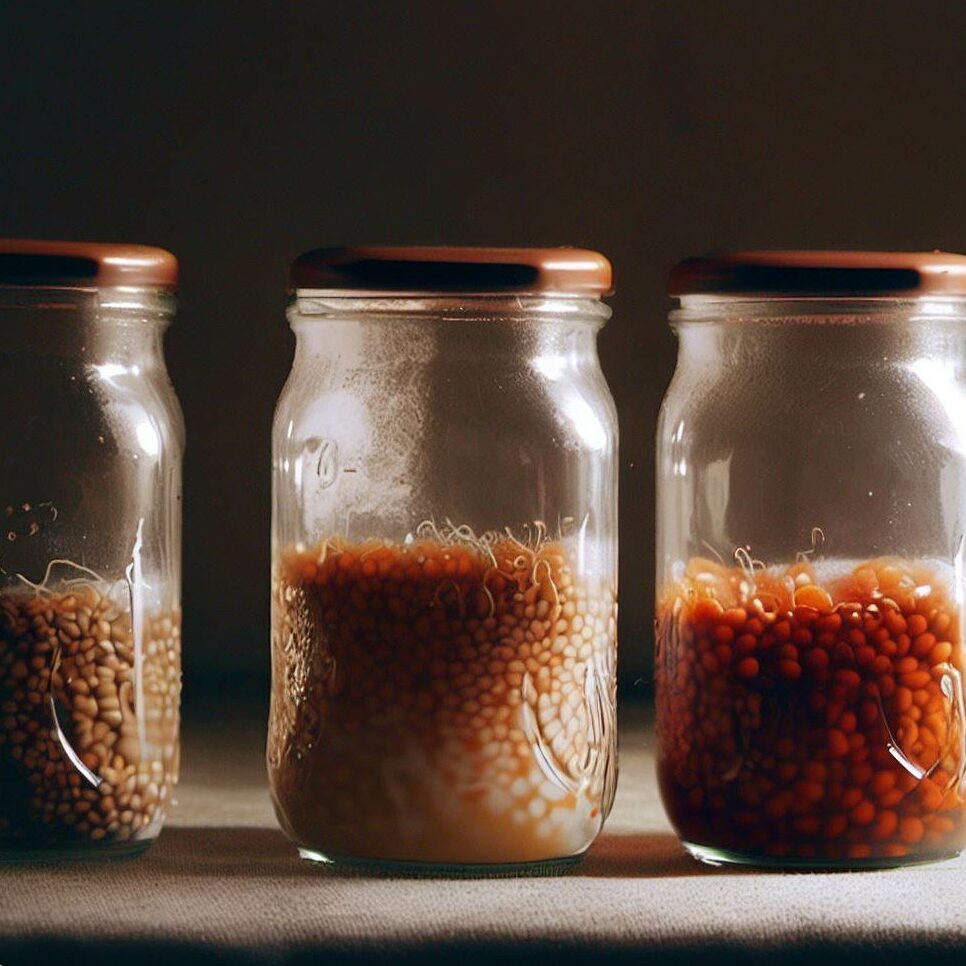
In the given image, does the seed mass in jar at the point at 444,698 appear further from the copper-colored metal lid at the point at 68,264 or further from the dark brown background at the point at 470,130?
the dark brown background at the point at 470,130

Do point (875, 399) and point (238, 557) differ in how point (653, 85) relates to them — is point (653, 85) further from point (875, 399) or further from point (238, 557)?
point (875, 399)

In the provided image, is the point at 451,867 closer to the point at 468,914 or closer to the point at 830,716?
the point at 468,914

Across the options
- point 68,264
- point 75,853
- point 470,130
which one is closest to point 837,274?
point 68,264

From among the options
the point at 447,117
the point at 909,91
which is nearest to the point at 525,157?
the point at 447,117

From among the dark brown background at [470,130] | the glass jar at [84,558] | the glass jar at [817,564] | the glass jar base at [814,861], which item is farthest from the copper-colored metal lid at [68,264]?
the dark brown background at [470,130]

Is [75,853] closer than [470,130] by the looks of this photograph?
Yes

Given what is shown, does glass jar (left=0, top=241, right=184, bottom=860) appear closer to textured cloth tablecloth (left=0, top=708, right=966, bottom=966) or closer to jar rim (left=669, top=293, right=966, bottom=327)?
textured cloth tablecloth (left=0, top=708, right=966, bottom=966)

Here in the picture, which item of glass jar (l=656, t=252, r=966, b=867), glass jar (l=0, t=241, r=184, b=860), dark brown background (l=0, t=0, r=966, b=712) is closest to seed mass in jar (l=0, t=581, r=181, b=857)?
glass jar (l=0, t=241, r=184, b=860)
